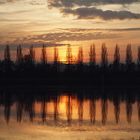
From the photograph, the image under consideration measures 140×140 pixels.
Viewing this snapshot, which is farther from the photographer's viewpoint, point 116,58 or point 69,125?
point 116,58

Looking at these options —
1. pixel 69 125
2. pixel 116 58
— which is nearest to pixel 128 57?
pixel 116 58

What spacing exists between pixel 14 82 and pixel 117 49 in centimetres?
1483

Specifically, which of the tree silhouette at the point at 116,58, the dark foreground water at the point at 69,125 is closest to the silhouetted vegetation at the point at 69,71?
the tree silhouette at the point at 116,58

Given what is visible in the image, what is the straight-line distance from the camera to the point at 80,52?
222 ft

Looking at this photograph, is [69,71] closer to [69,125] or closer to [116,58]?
[116,58]

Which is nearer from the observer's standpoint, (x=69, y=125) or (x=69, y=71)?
(x=69, y=125)

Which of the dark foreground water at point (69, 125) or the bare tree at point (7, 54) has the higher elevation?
the dark foreground water at point (69, 125)

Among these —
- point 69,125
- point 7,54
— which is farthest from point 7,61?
point 69,125

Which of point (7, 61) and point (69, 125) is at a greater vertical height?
point (69, 125)

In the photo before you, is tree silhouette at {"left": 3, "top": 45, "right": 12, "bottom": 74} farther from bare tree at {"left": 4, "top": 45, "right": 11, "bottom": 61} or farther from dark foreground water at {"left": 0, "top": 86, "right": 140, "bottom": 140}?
dark foreground water at {"left": 0, "top": 86, "right": 140, "bottom": 140}

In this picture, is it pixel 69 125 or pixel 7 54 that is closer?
pixel 69 125

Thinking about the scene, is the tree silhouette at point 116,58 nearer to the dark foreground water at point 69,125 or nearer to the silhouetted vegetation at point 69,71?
the silhouetted vegetation at point 69,71

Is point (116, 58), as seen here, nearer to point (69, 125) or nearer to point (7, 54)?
point (7, 54)

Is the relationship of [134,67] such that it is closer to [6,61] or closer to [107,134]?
[6,61]
